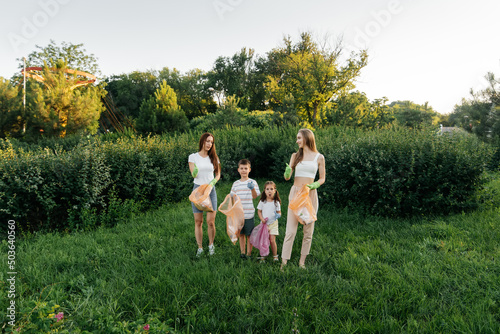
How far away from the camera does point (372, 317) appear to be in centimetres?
296

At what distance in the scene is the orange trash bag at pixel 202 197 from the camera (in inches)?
169

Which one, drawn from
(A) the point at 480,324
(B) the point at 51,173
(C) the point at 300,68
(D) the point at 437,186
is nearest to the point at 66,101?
(B) the point at 51,173

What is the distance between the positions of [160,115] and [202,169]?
24.3 meters

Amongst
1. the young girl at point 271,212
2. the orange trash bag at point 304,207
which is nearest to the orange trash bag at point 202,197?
the young girl at point 271,212

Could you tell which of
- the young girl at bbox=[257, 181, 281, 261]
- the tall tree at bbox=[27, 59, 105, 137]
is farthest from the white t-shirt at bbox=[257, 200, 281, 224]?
the tall tree at bbox=[27, 59, 105, 137]

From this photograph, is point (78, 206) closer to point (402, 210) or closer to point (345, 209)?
point (345, 209)

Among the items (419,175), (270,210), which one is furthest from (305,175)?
(419,175)

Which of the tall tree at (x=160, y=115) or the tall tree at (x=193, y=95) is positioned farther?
the tall tree at (x=193, y=95)

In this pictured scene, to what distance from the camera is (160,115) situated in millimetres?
27016

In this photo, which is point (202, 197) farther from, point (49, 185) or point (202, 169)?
point (49, 185)

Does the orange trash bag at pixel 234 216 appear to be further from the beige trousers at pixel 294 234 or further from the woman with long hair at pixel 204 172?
the beige trousers at pixel 294 234

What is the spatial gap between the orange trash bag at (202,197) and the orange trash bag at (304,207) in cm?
133

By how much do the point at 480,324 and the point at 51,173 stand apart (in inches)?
281

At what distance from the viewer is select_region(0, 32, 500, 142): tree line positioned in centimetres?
1773
